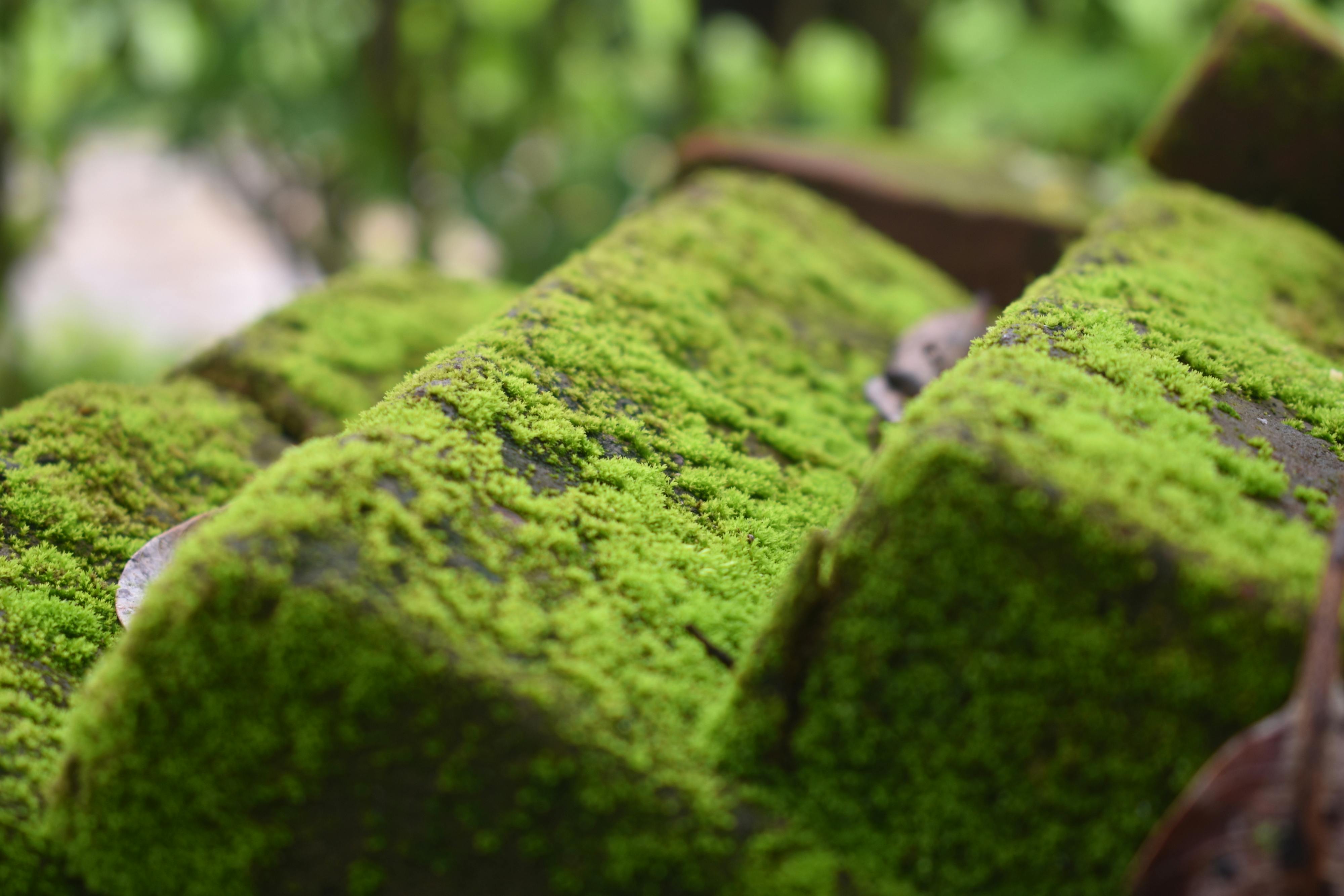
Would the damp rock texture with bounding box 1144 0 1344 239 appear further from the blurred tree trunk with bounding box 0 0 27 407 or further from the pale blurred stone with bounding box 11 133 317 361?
the blurred tree trunk with bounding box 0 0 27 407

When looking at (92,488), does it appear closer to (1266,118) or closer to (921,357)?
(921,357)

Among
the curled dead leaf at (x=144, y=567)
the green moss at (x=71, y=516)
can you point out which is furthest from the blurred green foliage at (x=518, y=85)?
the curled dead leaf at (x=144, y=567)

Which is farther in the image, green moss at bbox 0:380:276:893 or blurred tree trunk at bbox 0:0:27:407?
blurred tree trunk at bbox 0:0:27:407

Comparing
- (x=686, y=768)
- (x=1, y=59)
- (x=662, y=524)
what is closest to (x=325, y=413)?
(x=662, y=524)

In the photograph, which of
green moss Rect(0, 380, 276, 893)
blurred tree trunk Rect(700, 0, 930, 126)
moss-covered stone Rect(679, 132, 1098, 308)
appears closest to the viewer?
green moss Rect(0, 380, 276, 893)

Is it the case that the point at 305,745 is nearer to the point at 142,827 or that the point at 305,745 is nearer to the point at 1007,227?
the point at 142,827

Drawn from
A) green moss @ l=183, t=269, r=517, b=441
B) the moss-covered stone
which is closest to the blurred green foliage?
the moss-covered stone
